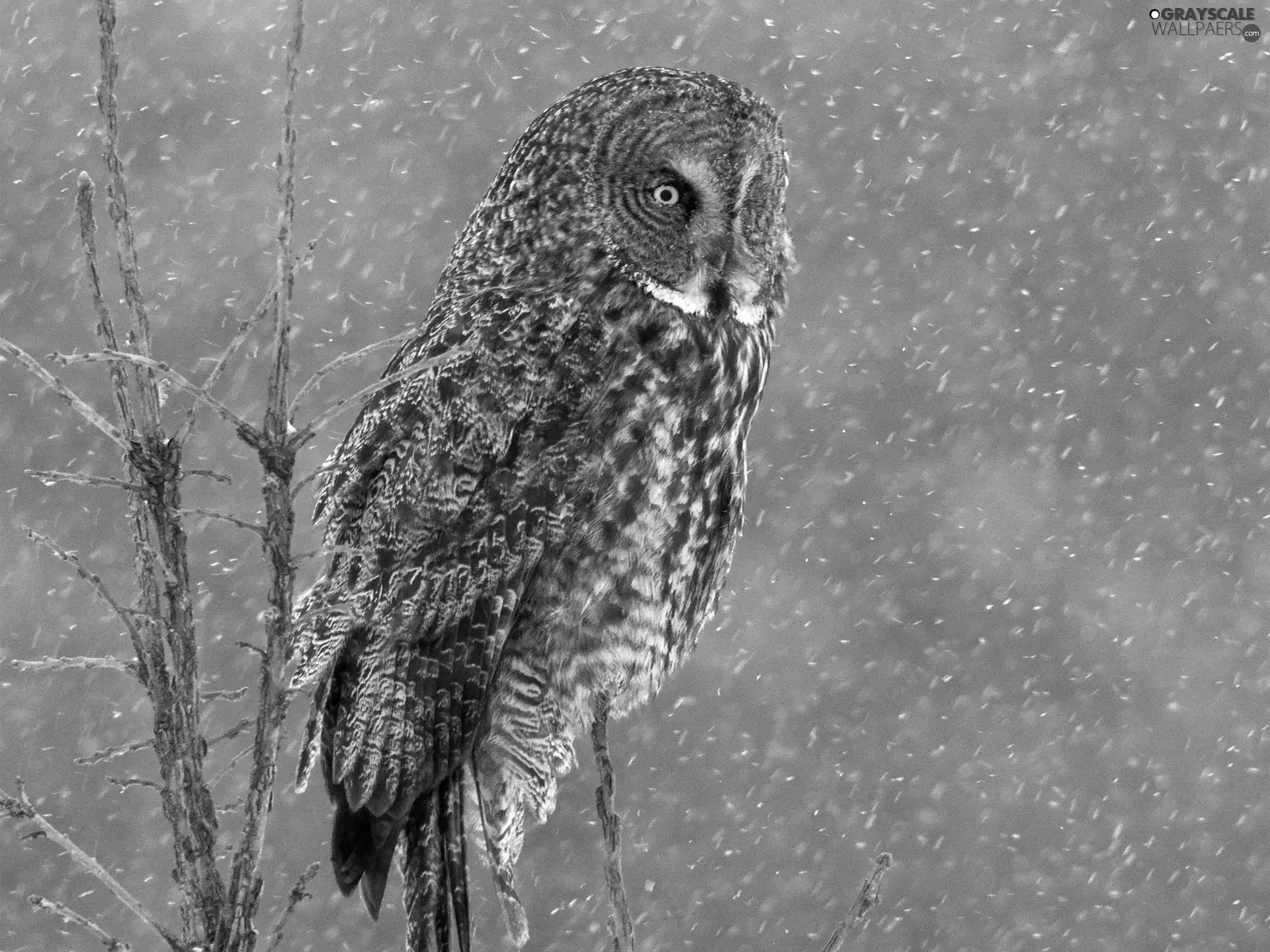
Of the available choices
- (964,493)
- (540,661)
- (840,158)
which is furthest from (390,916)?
(540,661)

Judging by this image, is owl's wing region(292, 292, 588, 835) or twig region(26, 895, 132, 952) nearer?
twig region(26, 895, 132, 952)

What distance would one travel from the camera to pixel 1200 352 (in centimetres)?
2328

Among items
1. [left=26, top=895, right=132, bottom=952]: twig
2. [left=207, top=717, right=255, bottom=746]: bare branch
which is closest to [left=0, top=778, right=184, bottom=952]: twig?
[left=26, top=895, right=132, bottom=952]: twig

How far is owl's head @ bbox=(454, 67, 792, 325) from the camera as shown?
2.61 metres

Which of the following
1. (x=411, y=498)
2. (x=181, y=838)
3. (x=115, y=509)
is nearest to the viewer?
(x=181, y=838)

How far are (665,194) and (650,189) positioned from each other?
0.02 meters

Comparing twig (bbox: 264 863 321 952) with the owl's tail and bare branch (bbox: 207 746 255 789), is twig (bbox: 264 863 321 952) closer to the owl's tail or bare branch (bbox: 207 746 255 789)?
bare branch (bbox: 207 746 255 789)

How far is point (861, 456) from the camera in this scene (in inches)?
813

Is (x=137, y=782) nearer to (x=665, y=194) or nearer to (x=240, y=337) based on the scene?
(x=240, y=337)

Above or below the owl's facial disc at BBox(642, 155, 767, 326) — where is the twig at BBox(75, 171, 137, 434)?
below

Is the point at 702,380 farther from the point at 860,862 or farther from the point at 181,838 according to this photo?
the point at 860,862

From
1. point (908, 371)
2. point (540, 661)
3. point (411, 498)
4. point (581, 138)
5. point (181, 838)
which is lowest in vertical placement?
point (181, 838)

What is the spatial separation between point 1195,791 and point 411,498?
23.0 m

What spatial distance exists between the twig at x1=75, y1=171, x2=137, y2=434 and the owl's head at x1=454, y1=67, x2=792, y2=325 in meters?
1.10
